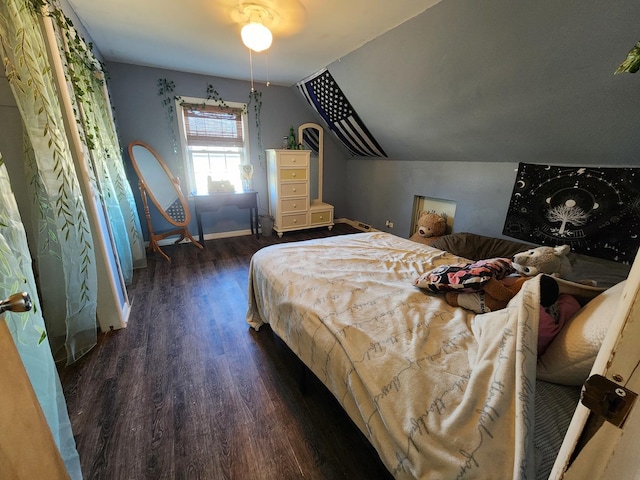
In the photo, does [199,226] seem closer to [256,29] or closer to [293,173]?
[293,173]

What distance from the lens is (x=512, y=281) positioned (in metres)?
Answer: 1.23

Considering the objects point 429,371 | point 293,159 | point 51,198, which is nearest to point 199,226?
point 293,159

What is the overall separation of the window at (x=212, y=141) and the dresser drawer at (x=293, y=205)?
0.77m

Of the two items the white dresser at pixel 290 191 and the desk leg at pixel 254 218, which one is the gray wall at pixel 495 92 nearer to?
the white dresser at pixel 290 191

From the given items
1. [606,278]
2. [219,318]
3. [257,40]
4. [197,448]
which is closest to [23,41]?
[257,40]

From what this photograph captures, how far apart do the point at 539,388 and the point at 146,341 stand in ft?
7.31

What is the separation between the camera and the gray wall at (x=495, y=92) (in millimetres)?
1535

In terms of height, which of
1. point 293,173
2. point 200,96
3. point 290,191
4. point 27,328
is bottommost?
point 27,328

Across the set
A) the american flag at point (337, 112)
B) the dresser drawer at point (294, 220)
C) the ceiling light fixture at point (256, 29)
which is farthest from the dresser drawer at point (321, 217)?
the ceiling light fixture at point (256, 29)

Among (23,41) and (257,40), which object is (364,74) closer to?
(257,40)

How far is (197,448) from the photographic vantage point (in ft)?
3.86

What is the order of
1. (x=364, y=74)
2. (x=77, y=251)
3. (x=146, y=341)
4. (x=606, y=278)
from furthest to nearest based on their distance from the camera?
(x=364, y=74)
(x=606, y=278)
(x=146, y=341)
(x=77, y=251)

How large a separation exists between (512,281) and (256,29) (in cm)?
237

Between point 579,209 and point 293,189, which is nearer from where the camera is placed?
point 579,209
